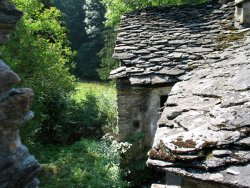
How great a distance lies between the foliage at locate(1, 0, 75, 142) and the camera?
1008cm

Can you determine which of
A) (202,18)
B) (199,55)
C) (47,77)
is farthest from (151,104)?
(47,77)

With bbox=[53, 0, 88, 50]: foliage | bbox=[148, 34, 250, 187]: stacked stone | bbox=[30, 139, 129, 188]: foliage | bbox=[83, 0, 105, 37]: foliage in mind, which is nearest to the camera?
bbox=[148, 34, 250, 187]: stacked stone

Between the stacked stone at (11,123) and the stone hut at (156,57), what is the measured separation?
4753 millimetres

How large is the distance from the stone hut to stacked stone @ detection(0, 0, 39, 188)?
4.75 m

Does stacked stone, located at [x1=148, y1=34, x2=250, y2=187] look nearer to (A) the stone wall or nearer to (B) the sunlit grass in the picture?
(A) the stone wall

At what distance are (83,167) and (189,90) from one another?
16.0ft

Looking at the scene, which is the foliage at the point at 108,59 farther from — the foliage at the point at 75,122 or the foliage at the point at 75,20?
the foliage at the point at 75,20

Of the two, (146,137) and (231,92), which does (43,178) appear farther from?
(231,92)

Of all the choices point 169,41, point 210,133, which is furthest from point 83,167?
point 210,133

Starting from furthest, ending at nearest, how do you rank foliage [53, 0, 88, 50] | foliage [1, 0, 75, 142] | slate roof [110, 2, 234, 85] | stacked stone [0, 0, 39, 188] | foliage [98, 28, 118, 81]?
1. foliage [53, 0, 88, 50]
2. foliage [98, 28, 118, 81]
3. foliage [1, 0, 75, 142]
4. slate roof [110, 2, 234, 85]
5. stacked stone [0, 0, 39, 188]

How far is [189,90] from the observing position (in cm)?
490

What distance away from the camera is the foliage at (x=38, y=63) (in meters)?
10.1

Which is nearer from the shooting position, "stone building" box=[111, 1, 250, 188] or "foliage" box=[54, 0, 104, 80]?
"stone building" box=[111, 1, 250, 188]

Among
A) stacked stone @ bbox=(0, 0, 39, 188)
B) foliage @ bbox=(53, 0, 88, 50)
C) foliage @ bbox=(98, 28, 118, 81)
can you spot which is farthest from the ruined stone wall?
foliage @ bbox=(53, 0, 88, 50)
